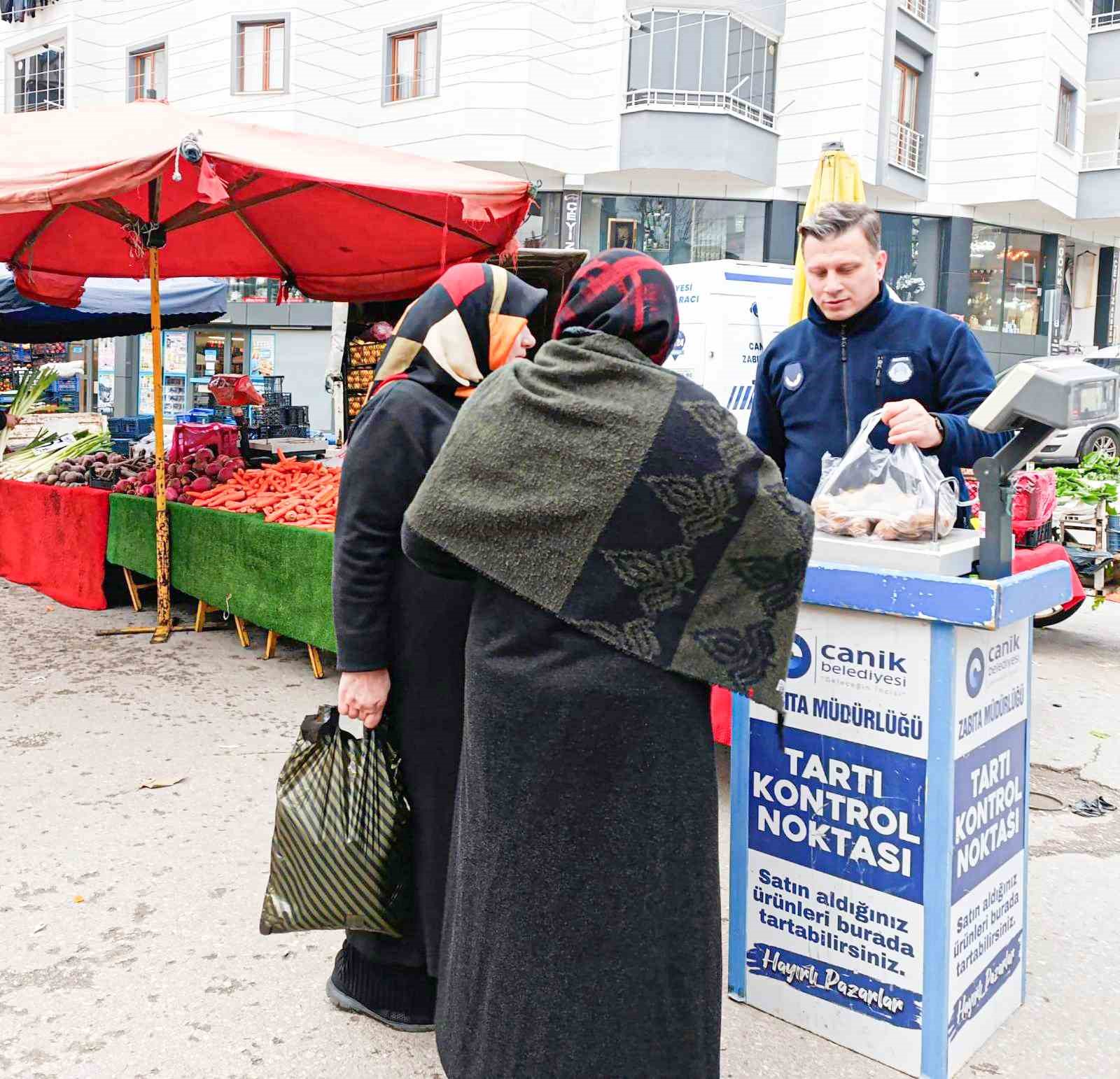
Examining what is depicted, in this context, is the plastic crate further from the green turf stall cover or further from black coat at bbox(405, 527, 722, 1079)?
black coat at bbox(405, 527, 722, 1079)

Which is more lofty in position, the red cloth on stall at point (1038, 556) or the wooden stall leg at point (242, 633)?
the red cloth on stall at point (1038, 556)

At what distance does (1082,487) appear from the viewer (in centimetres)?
731

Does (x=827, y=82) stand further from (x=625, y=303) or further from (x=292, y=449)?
(x=625, y=303)

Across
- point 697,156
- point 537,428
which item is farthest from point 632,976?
point 697,156

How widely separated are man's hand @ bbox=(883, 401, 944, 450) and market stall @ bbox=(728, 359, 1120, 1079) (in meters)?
0.11

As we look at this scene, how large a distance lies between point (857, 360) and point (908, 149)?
63.5ft

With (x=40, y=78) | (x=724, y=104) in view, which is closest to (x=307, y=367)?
(x=40, y=78)

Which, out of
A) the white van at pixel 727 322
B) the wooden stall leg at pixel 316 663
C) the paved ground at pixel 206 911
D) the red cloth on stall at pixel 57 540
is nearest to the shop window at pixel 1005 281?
the white van at pixel 727 322

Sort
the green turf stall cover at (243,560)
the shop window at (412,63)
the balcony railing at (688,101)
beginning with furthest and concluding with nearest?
1. the shop window at (412,63)
2. the balcony railing at (688,101)
3. the green turf stall cover at (243,560)

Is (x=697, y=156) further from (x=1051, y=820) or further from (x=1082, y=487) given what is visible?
(x=1051, y=820)

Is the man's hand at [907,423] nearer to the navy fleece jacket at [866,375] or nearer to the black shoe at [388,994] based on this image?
the navy fleece jacket at [866,375]

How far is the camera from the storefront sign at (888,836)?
2438 mm

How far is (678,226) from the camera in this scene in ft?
66.0

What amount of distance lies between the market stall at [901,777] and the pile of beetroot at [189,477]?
5.55 meters
